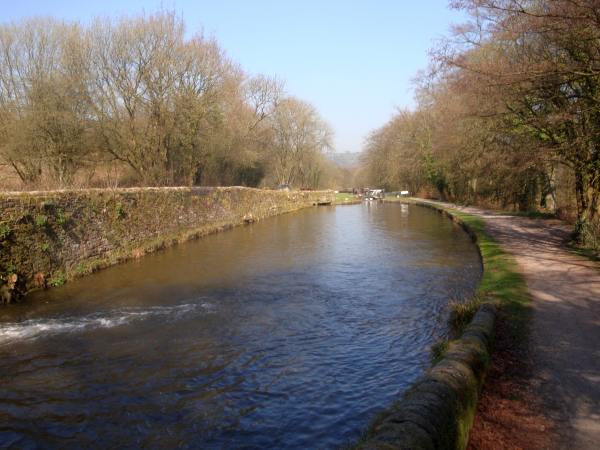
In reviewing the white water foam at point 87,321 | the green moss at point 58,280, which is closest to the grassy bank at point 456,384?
the white water foam at point 87,321

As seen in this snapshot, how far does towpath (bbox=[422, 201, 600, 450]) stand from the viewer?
15.0 ft

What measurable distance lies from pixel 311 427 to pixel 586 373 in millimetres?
3260

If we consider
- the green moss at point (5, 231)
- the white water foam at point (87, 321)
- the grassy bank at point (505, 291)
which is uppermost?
the green moss at point (5, 231)

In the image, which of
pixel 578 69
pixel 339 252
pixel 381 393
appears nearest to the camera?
pixel 381 393

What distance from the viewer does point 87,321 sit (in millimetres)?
9539

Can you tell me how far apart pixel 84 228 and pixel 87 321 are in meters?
6.18

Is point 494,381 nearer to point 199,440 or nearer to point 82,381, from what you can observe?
point 199,440

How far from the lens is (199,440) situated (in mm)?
5219

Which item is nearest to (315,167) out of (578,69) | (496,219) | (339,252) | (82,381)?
(496,219)

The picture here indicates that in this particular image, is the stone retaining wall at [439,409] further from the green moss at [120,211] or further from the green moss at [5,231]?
the green moss at [120,211]

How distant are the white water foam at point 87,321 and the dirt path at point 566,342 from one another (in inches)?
256

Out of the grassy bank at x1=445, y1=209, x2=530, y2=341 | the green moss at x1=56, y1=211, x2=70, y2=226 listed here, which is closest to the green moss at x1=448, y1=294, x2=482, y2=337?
the grassy bank at x1=445, y1=209, x2=530, y2=341

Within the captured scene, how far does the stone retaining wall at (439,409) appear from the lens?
382 cm

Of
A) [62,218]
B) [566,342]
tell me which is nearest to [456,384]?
[566,342]
